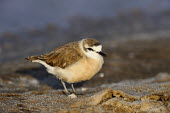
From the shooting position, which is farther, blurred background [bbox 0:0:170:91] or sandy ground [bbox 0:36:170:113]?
blurred background [bbox 0:0:170:91]

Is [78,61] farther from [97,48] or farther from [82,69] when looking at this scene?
[97,48]

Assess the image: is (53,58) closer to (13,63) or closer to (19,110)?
(19,110)

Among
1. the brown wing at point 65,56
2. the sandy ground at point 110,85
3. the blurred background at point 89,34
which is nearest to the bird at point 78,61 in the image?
the brown wing at point 65,56

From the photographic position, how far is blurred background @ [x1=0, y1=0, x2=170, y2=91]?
11669mm

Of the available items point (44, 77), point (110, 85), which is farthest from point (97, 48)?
point (44, 77)

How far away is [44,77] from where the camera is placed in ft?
35.7

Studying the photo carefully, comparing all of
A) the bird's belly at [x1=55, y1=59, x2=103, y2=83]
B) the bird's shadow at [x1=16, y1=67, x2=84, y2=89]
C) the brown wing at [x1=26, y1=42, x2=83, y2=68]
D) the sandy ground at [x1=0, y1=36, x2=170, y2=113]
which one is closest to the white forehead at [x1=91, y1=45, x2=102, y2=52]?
the bird's belly at [x1=55, y1=59, x2=103, y2=83]

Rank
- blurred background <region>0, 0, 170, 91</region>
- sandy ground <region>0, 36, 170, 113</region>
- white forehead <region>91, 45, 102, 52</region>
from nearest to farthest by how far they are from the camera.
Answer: sandy ground <region>0, 36, 170, 113</region>
white forehead <region>91, 45, 102, 52</region>
blurred background <region>0, 0, 170, 91</region>

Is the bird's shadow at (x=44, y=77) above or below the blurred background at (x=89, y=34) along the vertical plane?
below

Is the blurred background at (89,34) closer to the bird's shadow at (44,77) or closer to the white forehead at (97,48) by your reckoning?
the bird's shadow at (44,77)

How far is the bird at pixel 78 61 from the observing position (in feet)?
24.7

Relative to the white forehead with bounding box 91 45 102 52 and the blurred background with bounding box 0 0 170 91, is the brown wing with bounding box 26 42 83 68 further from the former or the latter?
the blurred background with bounding box 0 0 170 91

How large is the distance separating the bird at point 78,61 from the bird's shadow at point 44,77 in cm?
198

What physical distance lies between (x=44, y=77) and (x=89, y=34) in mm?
8315
